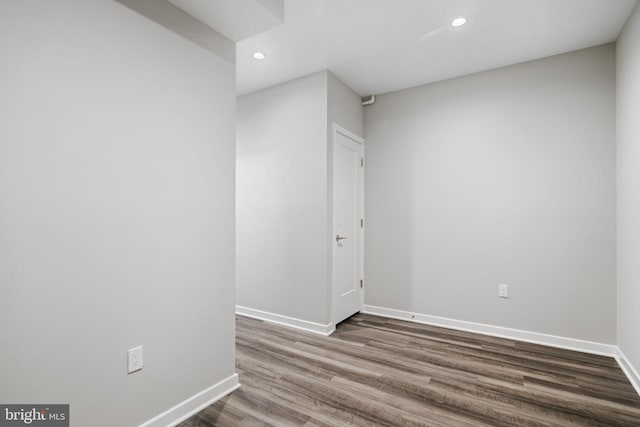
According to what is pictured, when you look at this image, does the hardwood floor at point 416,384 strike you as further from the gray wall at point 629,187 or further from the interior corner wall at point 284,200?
the interior corner wall at point 284,200

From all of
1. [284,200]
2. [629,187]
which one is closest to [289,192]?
[284,200]

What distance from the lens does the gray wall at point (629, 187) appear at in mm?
2158

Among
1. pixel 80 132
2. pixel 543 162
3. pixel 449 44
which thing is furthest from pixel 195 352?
pixel 543 162

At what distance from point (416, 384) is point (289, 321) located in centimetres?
153

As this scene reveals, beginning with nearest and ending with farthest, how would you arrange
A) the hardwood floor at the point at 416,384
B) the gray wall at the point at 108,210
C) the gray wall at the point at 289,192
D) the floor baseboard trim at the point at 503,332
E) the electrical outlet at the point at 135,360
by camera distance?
the gray wall at the point at 108,210 < the electrical outlet at the point at 135,360 < the hardwood floor at the point at 416,384 < the floor baseboard trim at the point at 503,332 < the gray wall at the point at 289,192

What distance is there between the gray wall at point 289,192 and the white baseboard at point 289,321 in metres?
0.05

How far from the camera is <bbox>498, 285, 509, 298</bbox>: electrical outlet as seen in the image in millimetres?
3062

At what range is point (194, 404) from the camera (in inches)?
74.1

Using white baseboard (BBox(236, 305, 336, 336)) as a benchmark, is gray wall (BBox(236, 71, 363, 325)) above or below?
above

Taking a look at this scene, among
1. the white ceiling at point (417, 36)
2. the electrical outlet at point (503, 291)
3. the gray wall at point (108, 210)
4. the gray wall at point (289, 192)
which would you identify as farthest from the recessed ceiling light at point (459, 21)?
the electrical outlet at point (503, 291)

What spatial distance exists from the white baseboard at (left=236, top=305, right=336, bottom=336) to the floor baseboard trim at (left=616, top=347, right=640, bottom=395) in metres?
2.26

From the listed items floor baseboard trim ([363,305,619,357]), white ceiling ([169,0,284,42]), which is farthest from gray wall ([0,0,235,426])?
floor baseboard trim ([363,305,619,357])

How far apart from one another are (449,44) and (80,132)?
277cm

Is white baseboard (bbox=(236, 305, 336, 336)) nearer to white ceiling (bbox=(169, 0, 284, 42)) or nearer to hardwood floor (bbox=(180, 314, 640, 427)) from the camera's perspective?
hardwood floor (bbox=(180, 314, 640, 427))
